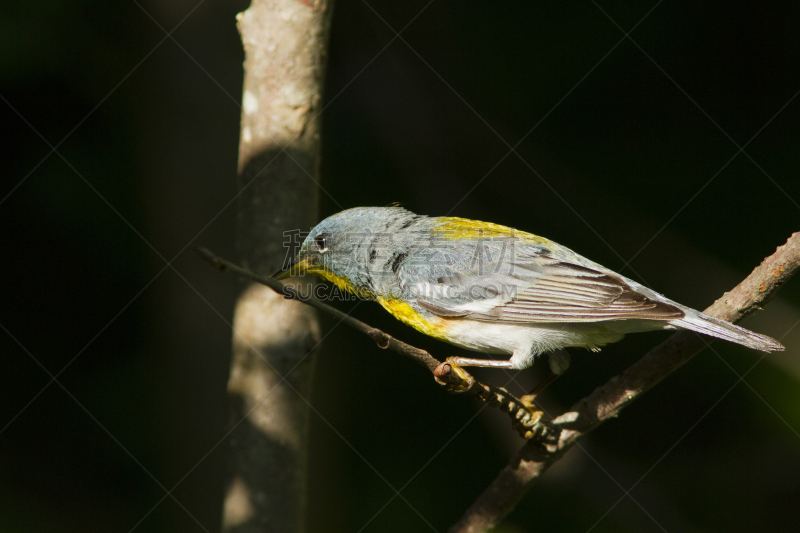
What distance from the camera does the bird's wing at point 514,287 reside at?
10.0 ft

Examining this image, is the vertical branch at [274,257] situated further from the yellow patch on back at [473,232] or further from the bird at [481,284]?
the yellow patch on back at [473,232]

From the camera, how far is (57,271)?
4.64 metres

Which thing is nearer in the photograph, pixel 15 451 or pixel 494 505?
pixel 494 505

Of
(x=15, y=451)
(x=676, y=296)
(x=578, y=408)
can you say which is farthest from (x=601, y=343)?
(x=15, y=451)

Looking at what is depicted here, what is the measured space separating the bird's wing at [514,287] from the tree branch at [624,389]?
0.96 feet

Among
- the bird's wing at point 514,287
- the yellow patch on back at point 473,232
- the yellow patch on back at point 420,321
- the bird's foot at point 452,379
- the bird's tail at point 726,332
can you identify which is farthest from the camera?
the yellow patch on back at point 473,232

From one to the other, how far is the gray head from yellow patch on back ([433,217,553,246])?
9.1 inches

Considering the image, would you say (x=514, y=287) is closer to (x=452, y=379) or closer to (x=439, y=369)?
(x=452, y=379)

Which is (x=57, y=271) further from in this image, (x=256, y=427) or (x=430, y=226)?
(x=430, y=226)

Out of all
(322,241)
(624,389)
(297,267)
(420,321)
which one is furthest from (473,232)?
(624,389)

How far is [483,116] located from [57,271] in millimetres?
3296

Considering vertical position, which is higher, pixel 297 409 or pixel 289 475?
pixel 297 409

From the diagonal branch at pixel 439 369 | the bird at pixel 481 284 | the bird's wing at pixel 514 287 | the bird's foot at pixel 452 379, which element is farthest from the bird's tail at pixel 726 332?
the bird's foot at pixel 452 379

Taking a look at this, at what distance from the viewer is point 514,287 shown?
3.24 m
